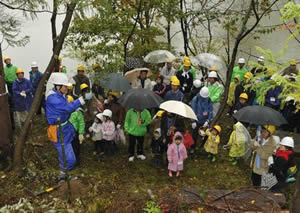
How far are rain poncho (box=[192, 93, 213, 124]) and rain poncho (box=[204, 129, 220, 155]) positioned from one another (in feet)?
1.07

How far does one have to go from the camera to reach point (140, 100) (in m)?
6.51

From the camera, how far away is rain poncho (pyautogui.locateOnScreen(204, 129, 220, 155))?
7.21 meters

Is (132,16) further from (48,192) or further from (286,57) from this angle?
(286,57)

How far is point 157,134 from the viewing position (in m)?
7.02

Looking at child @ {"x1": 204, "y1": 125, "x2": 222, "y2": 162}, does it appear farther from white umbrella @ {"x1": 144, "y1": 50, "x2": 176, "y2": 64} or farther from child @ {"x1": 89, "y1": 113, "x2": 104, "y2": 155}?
white umbrella @ {"x1": 144, "y1": 50, "x2": 176, "y2": 64}

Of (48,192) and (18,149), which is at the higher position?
(18,149)

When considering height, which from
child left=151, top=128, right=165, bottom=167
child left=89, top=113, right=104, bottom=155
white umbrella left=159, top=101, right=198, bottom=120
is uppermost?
white umbrella left=159, top=101, right=198, bottom=120

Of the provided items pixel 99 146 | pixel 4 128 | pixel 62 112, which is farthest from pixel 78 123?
pixel 4 128

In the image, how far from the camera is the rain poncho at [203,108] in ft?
24.2

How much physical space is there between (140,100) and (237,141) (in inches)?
92.2

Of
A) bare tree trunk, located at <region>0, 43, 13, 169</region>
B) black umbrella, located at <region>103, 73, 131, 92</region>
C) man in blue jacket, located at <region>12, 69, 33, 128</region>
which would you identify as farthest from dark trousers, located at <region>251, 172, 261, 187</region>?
man in blue jacket, located at <region>12, 69, 33, 128</region>

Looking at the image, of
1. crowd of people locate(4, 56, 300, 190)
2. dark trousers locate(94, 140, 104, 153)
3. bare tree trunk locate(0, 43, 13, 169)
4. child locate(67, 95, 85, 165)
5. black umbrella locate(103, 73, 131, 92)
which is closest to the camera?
bare tree trunk locate(0, 43, 13, 169)

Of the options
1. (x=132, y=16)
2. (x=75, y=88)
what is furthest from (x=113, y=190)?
(x=132, y=16)

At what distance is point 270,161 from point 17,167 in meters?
4.52
